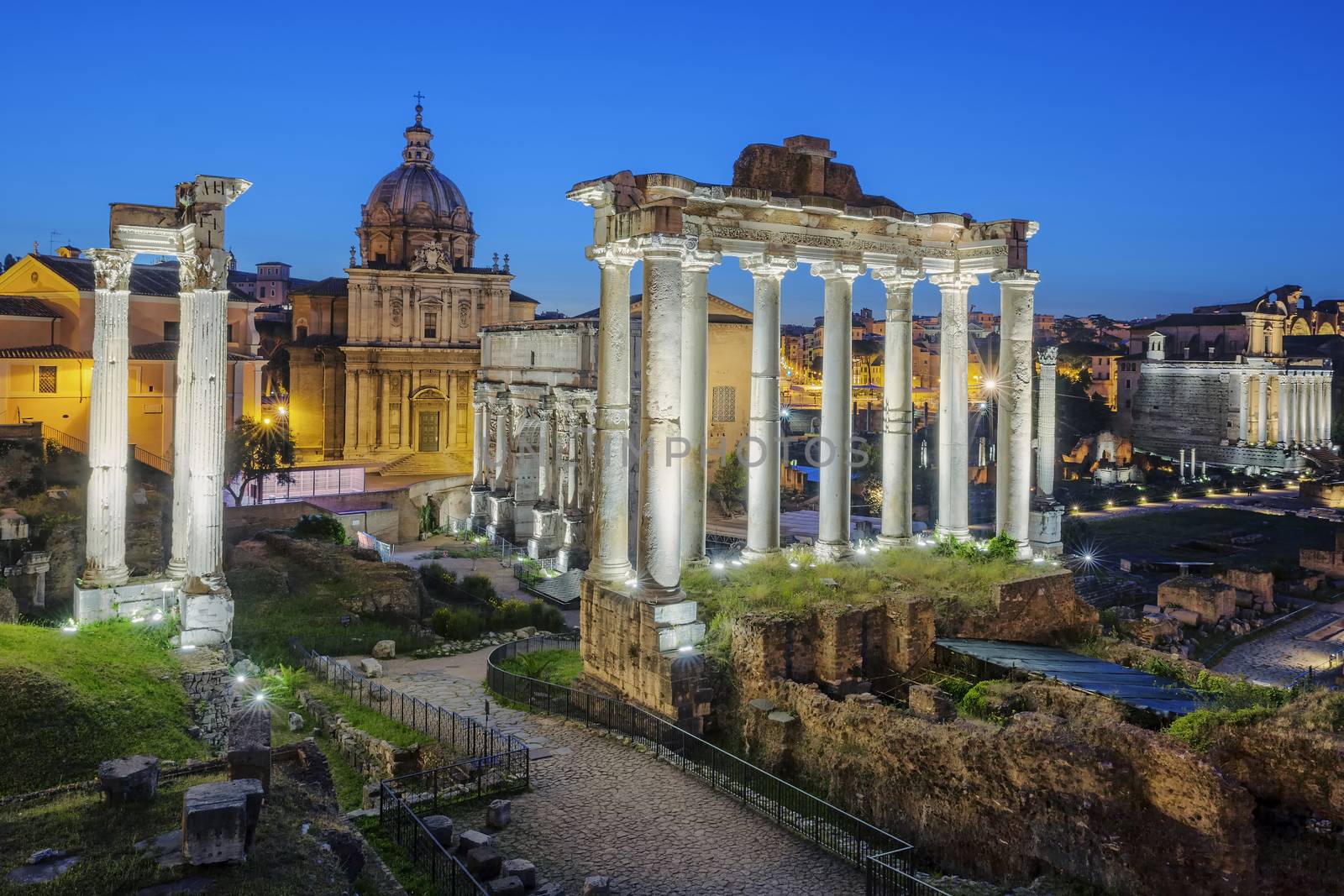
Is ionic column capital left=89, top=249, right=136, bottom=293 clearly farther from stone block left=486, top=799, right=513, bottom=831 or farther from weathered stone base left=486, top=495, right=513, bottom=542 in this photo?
weathered stone base left=486, top=495, right=513, bottom=542

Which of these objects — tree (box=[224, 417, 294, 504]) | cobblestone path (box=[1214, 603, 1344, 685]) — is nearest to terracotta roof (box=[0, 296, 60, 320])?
tree (box=[224, 417, 294, 504])

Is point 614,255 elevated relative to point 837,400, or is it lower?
elevated

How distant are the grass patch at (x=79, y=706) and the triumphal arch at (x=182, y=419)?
1.45 meters

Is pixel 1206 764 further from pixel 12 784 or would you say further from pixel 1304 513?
pixel 1304 513

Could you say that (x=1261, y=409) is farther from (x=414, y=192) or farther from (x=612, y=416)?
(x=612, y=416)

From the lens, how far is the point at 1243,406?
8088 cm

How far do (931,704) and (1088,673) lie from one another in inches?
129

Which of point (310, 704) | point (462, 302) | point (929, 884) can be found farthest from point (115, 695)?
point (462, 302)

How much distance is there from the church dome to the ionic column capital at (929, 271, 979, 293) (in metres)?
35.1

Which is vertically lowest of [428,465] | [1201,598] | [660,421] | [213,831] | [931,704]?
[1201,598]

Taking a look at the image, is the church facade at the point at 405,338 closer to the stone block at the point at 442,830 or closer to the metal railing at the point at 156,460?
the metal railing at the point at 156,460

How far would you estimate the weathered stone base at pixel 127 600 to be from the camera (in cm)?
1772

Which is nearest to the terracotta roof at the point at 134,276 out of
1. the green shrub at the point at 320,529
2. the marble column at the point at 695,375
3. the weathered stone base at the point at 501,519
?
the green shrub at the point at 320,529

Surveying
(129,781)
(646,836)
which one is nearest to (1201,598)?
(646,836)
